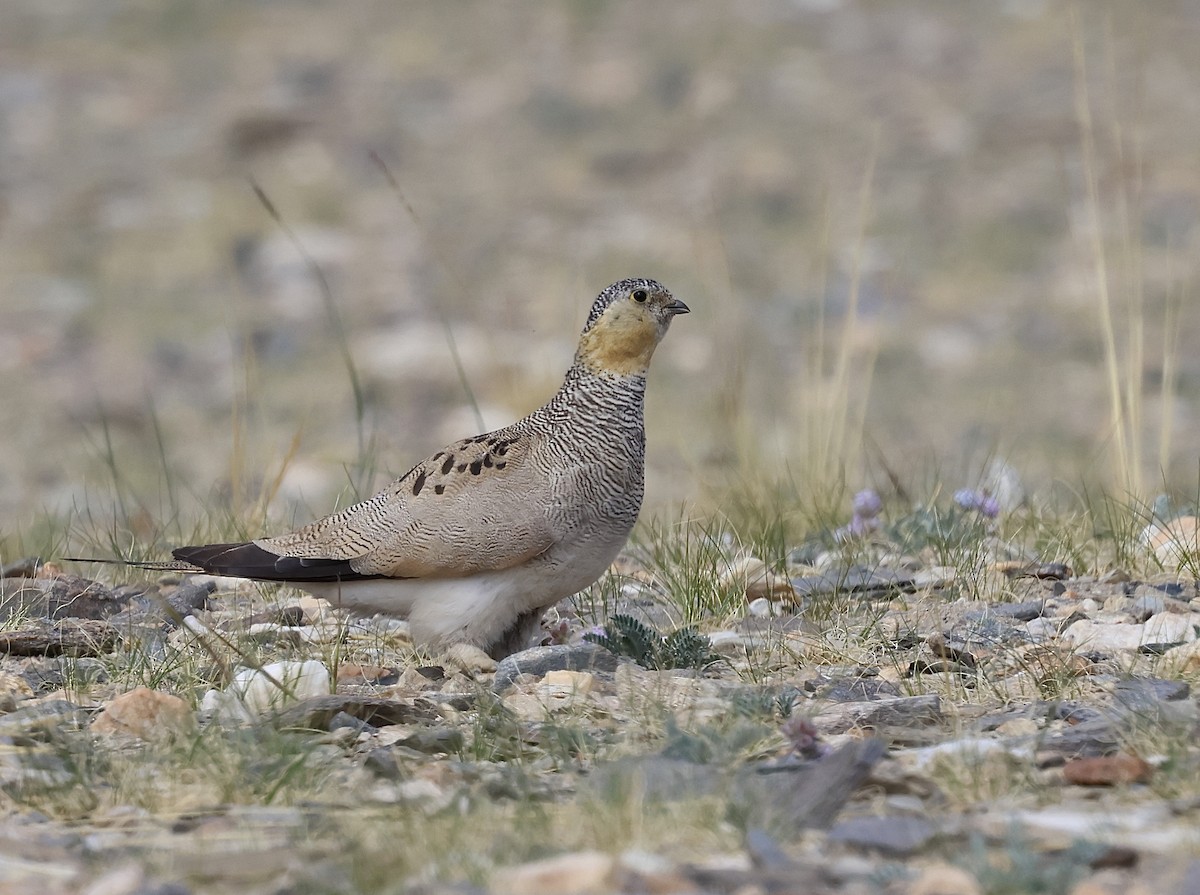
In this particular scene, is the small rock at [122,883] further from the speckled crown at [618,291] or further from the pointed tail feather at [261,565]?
the speckled crown at [618,291]

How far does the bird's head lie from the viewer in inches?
201

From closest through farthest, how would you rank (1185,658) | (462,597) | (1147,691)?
(1147,691) → (1185,658) → (462,597)

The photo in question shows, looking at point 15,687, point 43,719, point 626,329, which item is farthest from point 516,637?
point 43,719

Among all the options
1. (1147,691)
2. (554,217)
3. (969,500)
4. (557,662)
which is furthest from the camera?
(554,217)

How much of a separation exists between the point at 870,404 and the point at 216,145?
657 centimetres

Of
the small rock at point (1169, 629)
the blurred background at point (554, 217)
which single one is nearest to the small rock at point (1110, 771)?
the small rock at point (1169, 629)

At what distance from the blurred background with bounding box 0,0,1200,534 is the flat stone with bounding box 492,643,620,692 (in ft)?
11.5

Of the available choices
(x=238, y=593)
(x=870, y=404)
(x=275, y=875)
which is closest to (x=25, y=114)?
(x=870, y=404)

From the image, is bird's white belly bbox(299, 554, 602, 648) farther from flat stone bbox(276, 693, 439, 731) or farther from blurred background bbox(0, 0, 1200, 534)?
blurred background bbox(0, 0, 1200, 534)

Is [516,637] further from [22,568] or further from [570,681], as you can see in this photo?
[22,568]

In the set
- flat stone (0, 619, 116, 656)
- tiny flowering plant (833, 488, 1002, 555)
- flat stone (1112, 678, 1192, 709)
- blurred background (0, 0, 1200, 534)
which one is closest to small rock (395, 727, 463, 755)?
flat stone (0, 619, 116, 656)

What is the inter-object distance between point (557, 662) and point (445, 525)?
52 cm

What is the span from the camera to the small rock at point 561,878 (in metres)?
2.77

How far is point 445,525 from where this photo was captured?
4.73 metres
